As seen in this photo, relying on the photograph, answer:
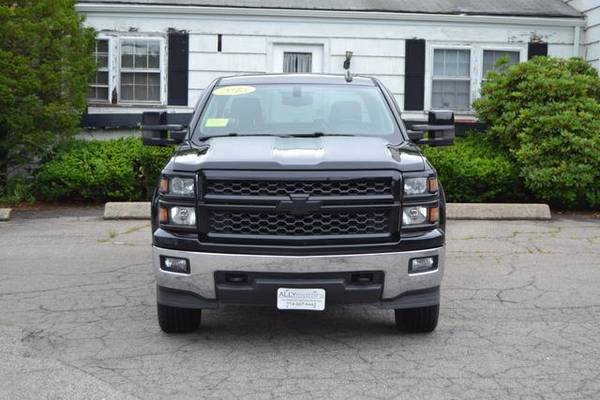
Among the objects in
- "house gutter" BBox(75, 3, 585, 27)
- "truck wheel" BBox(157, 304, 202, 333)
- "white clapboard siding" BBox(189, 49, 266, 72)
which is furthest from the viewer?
"white clapboard siding" BBox(189, 49, 266, 72)

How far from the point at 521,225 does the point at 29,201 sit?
25.0 feet

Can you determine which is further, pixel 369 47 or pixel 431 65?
pixel 431 65

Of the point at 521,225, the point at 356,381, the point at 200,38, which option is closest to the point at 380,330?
the point at 356,381

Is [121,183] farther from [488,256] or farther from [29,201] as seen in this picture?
[488,256]

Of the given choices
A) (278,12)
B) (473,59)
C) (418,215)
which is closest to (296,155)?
(418,215)

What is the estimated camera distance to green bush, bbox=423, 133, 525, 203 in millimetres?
12117

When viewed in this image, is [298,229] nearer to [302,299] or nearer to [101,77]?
[302,299]

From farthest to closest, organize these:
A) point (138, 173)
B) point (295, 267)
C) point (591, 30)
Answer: point (591, 30)
point (138, 173)
point (295, 267)

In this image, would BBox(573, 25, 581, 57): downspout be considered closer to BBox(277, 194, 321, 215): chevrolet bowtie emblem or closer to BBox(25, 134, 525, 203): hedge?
BBox(25, 134, 525, 203): hedge

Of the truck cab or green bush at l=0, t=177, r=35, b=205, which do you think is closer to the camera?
the truck cab

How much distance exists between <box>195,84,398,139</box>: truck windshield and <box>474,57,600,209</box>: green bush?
5896 mm

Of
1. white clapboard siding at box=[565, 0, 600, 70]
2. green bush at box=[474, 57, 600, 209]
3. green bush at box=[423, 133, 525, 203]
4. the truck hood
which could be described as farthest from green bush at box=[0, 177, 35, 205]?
white clapboard siding at box=[565, 0, 600, 70]

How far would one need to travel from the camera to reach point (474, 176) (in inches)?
476

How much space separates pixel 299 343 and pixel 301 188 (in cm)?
112
